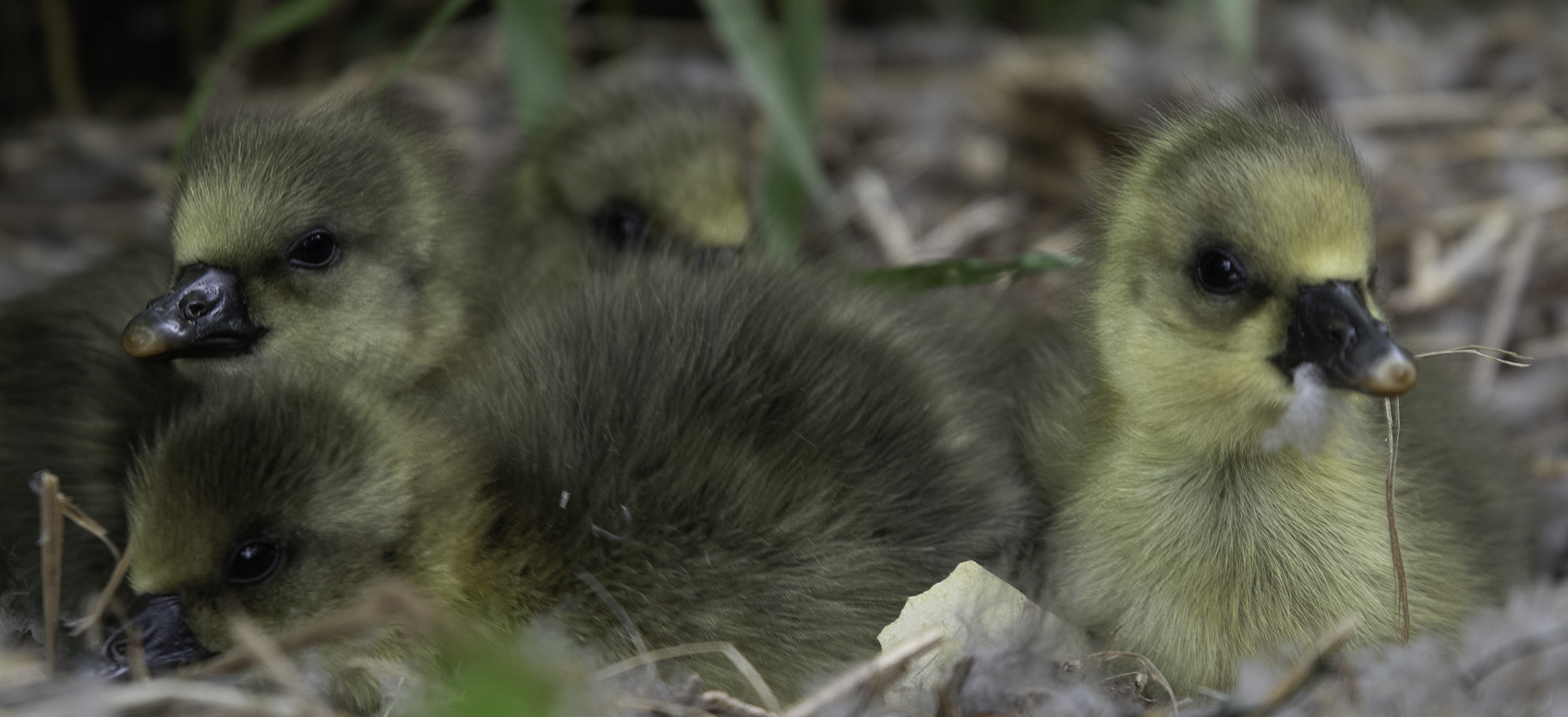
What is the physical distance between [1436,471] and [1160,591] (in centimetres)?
50

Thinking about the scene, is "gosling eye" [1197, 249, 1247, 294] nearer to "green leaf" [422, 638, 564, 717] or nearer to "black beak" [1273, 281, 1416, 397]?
"black beak" [1273, 281, 1416, 397]

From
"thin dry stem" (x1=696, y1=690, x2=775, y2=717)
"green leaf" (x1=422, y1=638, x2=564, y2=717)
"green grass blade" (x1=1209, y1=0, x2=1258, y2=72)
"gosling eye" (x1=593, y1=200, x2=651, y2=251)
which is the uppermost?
"green leaf" (x1=422, y1=638, x2=564, y2=717)

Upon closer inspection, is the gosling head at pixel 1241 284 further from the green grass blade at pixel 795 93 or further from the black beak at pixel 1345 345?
the green grass blade at pixel 795 93

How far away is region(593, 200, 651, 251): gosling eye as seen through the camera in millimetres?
2770

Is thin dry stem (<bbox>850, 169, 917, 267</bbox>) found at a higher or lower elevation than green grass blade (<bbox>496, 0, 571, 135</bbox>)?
lower

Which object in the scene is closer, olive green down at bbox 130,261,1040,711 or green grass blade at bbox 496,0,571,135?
olive green down at bbox 130,261,1040,711

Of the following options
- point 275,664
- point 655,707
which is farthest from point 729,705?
point 275,664

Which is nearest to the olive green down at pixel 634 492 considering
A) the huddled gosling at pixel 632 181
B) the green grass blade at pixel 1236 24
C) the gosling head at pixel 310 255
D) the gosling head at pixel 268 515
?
the gosling head at pixel 268 515

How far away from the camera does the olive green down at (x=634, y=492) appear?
66.4 inches

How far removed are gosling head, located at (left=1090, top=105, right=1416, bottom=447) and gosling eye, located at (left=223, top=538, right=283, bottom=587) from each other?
1.06 m

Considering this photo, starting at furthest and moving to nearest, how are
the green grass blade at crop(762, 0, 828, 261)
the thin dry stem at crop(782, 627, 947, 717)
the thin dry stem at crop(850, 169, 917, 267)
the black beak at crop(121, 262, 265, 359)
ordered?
the thin dry stem at crop(850, 169, 917, 267), the green grass blade at crop(762, 0, 828, 261), the black beak at crop(121, 262, 265, 359), the thin dry stem at crop(782, 627, 947, 717)

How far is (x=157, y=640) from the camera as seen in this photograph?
66.0 inches


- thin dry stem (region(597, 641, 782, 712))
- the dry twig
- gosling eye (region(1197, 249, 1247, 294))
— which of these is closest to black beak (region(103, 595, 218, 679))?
thin dry stem (region(597, 641, 782, 712))

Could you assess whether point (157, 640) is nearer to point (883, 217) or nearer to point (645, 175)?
point (645, 175)
